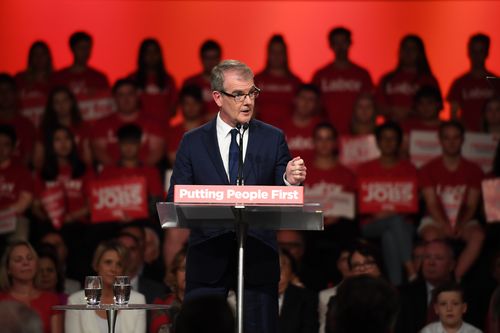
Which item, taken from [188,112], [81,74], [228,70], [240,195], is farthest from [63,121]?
[240,195]

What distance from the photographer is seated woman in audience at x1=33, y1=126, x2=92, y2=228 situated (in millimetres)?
8180

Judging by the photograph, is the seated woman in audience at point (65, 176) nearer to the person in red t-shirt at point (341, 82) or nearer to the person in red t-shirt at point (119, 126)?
the person in red t-shirt at point (119, 126)

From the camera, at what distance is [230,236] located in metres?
4.38

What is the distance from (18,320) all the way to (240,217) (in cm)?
124

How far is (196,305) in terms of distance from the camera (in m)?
2.93

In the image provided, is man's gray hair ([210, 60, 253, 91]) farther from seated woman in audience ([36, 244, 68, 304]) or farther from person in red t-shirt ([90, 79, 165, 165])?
person in red t-shirt ([90, 79, 165, 165])

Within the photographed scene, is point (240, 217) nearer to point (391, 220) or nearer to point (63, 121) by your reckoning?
point (391, 220)

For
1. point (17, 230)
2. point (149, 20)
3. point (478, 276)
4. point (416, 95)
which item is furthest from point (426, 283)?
point (149, 20)

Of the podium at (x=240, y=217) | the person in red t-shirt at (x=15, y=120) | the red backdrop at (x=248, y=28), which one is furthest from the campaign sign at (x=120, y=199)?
the podium at (x=240, y=217)

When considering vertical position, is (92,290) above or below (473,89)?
below

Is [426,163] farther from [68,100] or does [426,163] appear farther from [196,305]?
[196,305]

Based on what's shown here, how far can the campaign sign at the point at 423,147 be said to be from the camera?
27.8 ft

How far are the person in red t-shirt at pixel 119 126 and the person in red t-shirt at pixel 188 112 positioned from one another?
0.09 m

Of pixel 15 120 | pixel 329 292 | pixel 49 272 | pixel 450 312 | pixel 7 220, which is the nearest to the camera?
pixel 450 312
